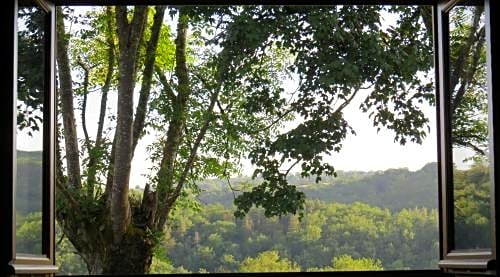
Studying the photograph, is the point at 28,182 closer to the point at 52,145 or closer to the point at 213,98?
the point at 52,145

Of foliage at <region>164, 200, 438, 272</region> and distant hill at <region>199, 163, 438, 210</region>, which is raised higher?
distant hill at <region>199, 163, 438, 210</region>

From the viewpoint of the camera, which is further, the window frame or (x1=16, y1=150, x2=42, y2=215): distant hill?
the window frame

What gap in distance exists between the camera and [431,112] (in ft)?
28.3

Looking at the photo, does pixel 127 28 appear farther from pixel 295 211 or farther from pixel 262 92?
pixel 295 211

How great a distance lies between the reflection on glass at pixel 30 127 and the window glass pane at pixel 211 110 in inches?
165

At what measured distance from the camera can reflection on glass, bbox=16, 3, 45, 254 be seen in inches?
137

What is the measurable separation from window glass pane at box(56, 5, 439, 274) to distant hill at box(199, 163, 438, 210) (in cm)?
15

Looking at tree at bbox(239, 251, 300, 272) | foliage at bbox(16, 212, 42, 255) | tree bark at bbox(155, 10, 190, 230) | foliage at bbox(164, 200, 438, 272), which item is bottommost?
tree at bbox(239, 251, 300, 272)

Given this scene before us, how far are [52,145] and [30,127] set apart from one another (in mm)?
413

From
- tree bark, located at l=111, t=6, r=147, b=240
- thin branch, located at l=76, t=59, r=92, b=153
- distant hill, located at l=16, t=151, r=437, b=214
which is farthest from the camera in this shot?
distant hill, located at l=16, t=151, r=437, b=214

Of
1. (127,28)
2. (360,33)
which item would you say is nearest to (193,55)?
(127,28)

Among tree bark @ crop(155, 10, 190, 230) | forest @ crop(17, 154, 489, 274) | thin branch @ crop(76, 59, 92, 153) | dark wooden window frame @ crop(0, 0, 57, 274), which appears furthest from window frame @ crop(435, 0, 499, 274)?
thin branch @ crop(76, 59, 92, 153)

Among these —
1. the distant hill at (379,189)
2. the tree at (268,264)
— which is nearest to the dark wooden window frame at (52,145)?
the distant hill at (379,189)

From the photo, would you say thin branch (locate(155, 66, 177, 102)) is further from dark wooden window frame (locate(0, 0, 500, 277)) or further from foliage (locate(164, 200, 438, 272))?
dark wooden window frame (locate(0, 0, 500, 277))
